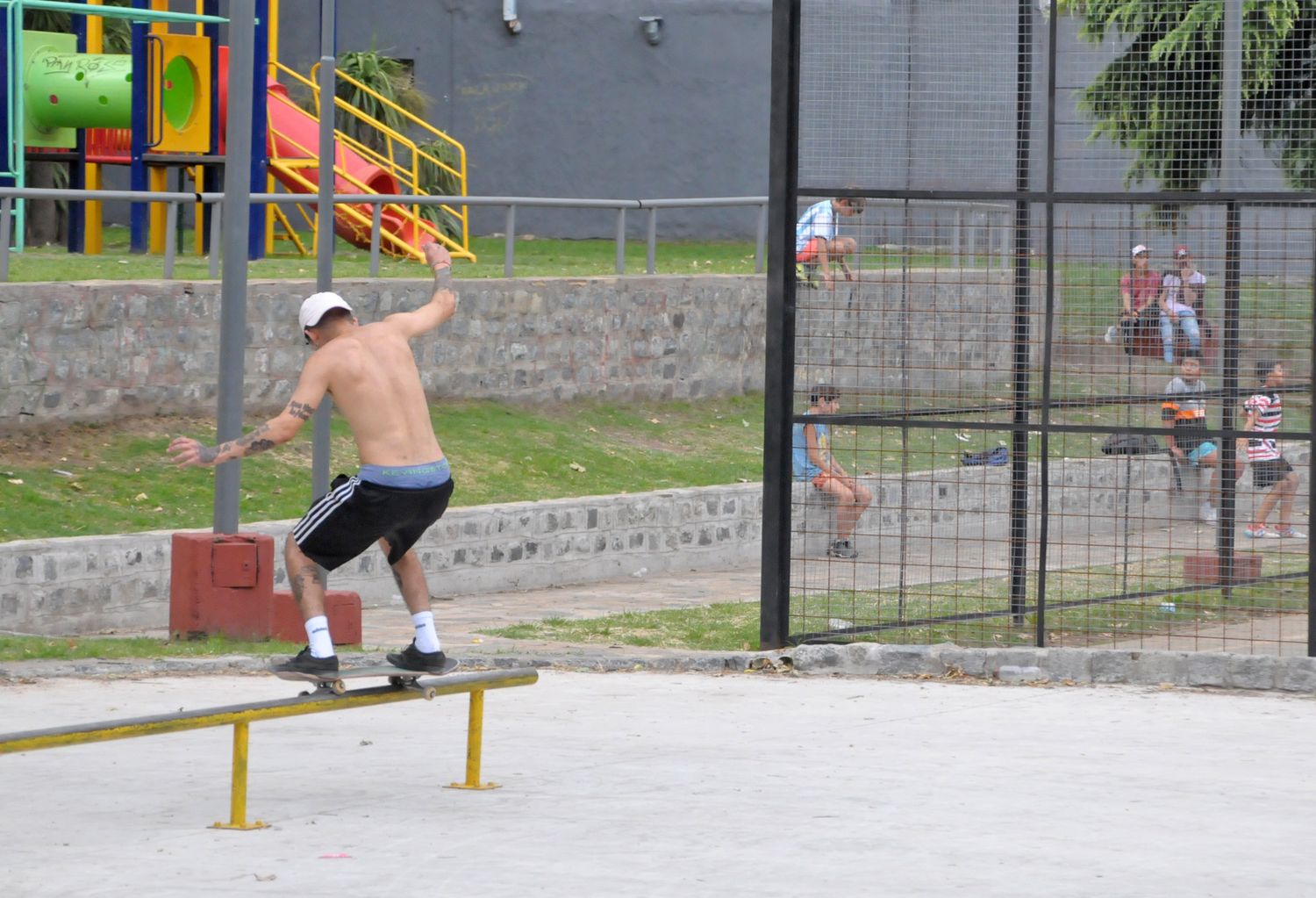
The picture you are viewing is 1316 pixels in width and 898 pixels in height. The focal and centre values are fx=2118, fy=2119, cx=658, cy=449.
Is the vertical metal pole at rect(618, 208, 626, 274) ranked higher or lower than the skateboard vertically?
higher

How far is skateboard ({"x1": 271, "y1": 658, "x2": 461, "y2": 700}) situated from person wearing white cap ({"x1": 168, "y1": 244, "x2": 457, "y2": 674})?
Answer: 0.02 metres

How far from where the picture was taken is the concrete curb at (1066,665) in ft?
34.3

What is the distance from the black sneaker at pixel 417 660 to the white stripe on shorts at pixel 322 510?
1.82 ft

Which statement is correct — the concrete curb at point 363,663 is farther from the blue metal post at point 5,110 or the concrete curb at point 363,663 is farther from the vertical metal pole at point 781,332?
the blue metal post at point 5,110

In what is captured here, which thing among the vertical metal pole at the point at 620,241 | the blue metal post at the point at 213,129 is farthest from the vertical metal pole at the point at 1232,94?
the blue metal post at the point at 213,129

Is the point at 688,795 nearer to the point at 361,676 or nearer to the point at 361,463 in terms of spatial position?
the point at 361,676

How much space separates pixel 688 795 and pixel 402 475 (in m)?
1.56

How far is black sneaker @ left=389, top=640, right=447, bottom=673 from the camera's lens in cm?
783

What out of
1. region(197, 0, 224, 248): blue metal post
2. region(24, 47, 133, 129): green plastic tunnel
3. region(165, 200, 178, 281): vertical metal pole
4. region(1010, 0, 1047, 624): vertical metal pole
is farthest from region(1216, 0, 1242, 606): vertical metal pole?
region(24, 47, 133, 129): green plastic tunnel

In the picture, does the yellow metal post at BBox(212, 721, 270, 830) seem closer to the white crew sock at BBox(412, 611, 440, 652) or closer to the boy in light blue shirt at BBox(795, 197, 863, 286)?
the white crew sock at BBox(412, 611, 440, 652)

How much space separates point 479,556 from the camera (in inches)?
571

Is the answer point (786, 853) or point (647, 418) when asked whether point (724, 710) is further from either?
point (647, 418)

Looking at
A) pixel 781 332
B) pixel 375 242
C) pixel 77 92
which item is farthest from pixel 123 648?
pixel 77 92

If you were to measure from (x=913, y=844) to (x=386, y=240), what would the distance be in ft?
54.1
